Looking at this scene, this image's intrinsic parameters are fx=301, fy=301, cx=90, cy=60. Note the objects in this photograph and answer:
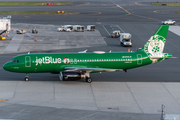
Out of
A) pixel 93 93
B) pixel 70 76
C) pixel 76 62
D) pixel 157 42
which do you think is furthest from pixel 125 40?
pixel 93 93

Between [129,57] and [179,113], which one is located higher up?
[129,57]

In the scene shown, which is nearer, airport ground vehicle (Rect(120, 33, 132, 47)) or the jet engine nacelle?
the jet engine nacelle

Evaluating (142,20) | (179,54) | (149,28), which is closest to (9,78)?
(179,54)

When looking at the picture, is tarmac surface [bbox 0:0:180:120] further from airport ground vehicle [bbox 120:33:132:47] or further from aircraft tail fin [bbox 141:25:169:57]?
aircraft tail fin [bbox 141:25:169:57]

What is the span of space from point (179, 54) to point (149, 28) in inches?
1433

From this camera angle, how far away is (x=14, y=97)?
121 ft

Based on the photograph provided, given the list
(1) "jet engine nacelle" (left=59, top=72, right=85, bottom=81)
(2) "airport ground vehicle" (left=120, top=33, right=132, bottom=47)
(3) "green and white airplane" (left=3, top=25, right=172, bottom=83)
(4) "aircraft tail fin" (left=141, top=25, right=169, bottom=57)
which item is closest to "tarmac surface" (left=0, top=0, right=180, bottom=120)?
(1) "jet engine nacelle" (left=59, top=72, right=85, bottom=81)

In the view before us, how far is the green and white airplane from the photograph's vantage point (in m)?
41.9

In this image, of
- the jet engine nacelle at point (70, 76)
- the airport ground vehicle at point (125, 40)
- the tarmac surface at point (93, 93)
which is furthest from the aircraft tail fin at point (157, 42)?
the airport ground vehicle at point (125, 40)

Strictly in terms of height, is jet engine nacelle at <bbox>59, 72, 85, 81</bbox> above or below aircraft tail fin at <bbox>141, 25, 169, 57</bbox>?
below

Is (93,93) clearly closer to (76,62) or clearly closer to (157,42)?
(76,62)

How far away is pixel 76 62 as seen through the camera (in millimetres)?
42594

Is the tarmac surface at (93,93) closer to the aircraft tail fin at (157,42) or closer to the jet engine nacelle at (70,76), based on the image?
the jet engine nacelle at (70,76)

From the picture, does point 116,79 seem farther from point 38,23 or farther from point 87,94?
point 38,23
